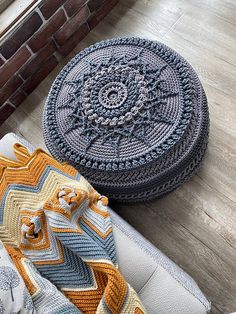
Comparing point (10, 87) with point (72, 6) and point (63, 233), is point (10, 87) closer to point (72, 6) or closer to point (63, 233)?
point (72, 6)

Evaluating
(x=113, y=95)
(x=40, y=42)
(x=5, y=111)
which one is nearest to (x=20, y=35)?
(x=40, y=42)

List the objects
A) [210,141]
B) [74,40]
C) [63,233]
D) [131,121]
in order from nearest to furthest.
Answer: [63,233]
[131,121]
[210,141]
[74,40]

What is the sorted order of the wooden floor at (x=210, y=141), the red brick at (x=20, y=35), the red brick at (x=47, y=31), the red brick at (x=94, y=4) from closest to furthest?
the wooden floor at (x=210, y=141), the red brick at (x=20, y=35), the red brick at (x=47, y=31), the red brick at (x=94, y=4)

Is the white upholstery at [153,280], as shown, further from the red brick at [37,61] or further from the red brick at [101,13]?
the red brick at [101,13]

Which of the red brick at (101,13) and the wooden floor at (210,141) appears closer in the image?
the wooden floor at (210,141)

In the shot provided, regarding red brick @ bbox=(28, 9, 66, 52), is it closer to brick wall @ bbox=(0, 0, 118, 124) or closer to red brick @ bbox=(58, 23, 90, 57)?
brick wall @ bbox=(0, 0, 118, 124)

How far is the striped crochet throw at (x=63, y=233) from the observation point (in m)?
0.78

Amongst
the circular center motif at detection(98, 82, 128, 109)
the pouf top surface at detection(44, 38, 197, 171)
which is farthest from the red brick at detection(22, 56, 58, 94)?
the circular center motif at detection(98, 82, 128, 109)

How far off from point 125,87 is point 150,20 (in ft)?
2.25

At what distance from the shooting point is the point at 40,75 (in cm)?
161

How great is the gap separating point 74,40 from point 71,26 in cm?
7

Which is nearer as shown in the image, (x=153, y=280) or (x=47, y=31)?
(x=153, y=280)

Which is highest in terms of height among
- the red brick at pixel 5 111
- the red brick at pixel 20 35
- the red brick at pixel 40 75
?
the red brick at pixel 20 35

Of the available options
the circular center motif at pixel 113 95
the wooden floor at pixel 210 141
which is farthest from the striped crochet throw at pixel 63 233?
the wooden floor at pixel 210 141
